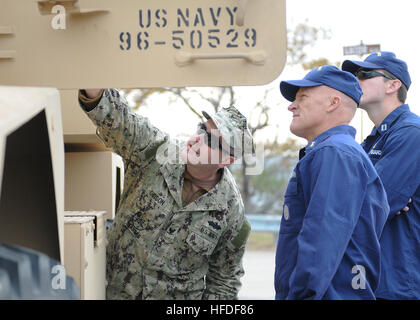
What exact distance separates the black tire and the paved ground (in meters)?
6.92

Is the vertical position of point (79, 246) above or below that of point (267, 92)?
below

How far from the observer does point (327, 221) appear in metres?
1.97

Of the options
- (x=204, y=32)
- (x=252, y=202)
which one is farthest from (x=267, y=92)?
(x=204, y=32)

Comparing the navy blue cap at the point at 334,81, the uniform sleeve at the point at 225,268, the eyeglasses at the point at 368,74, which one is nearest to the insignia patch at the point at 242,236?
the uniform sleeve at the point at 225,268

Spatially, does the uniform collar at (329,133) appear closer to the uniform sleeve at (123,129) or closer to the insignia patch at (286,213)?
the insignia patch at (286,213)

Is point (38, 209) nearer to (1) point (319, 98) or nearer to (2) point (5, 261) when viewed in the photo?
(2) point (5, 261)

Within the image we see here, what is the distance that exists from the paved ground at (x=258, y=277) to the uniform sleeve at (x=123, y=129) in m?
6.06

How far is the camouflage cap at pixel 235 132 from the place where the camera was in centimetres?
258

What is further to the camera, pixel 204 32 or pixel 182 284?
pixel 182 284

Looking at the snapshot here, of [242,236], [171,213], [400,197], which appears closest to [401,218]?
[400,197]

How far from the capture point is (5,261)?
144 cm

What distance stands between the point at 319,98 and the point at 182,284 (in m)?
1.15

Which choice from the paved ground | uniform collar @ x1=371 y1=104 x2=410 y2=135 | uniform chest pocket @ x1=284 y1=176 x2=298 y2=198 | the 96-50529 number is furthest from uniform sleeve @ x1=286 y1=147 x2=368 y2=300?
the paved ground

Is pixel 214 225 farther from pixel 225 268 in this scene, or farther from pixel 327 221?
pixel 327 221
